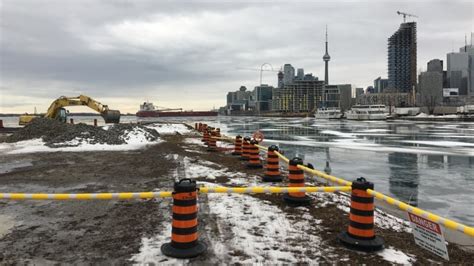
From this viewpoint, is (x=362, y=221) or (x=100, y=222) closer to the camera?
(x=362, y=221)

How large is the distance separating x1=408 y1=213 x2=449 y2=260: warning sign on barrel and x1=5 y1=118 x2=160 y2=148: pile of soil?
21011 millimetres

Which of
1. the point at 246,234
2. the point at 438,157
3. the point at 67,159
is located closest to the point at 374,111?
the point at 438,157

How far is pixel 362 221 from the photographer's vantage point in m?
5.83

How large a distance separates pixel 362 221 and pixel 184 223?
2774 millimetres

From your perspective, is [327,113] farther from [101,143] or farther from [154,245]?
[154,245]

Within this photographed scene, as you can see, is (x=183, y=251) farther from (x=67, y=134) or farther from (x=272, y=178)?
(x=67, y=134)

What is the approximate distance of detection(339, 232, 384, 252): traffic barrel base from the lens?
570 centimetres

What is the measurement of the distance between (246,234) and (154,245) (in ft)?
5.09

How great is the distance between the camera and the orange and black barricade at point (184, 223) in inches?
214

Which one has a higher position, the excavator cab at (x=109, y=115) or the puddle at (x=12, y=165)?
the excavator cab at (x=109, y=115)

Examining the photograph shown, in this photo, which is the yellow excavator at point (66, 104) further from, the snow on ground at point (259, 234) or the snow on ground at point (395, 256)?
the snow on ground at point (395, 256)

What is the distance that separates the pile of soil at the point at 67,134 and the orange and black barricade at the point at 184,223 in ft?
63.0

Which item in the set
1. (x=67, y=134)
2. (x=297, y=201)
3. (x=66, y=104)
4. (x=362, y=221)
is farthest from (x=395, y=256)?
(x=66, y=104)

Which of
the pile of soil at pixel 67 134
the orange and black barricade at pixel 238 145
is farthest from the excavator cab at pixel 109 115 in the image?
the orange and black barricade at pixel 238 145
